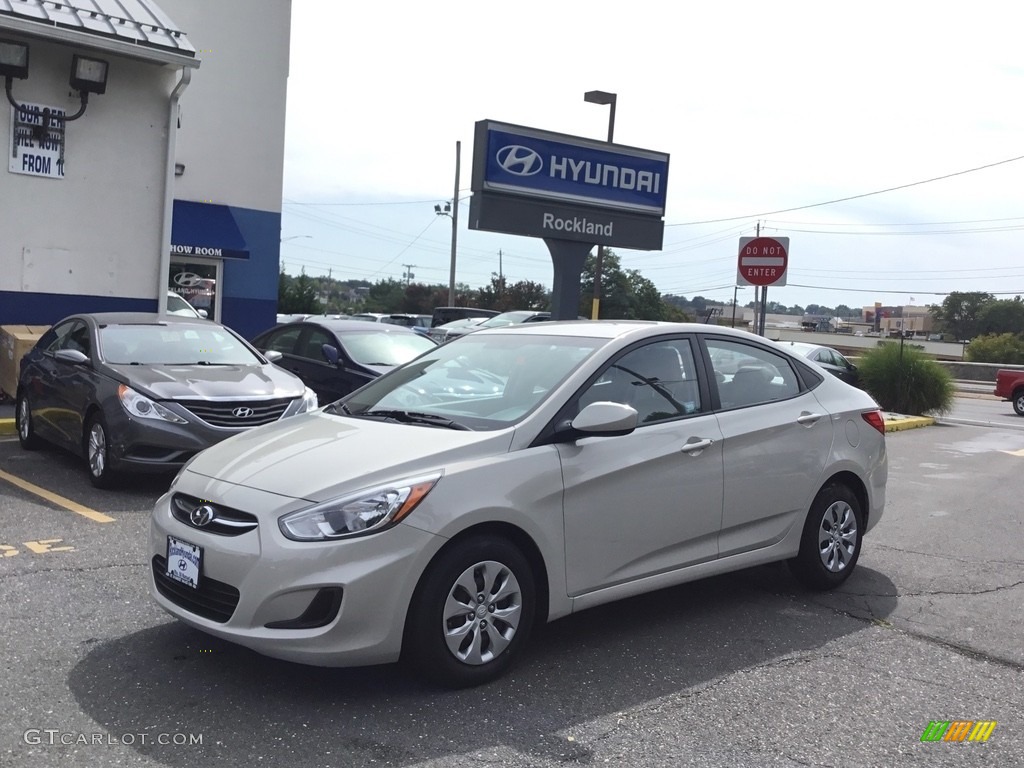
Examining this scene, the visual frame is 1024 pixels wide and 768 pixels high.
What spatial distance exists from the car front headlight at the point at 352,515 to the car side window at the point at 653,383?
118cm

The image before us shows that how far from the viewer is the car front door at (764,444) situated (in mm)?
5461

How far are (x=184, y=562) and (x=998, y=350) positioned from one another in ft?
184

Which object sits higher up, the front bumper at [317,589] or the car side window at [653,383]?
the car side window at [653,383]

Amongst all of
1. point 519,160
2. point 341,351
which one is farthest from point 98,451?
point 519,160

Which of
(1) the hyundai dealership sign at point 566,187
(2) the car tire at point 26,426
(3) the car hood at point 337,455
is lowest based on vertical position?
(2) the car tire at point 26,426

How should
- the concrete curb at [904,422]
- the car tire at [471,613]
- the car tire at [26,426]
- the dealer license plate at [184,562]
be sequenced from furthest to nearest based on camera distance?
1. the concrete curb at [904,422]
2. the car tire at [26,426]
3. the dealer license plate at [184,562]
4. the car tire at [471,613]

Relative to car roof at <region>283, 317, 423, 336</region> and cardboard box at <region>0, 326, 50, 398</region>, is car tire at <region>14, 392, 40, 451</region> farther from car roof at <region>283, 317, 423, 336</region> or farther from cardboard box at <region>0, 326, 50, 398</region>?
car roof at <region>283, 317, 423, 336</region>

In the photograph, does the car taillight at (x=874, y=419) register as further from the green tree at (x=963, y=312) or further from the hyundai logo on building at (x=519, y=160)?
the green tree at (x=963, y=312)

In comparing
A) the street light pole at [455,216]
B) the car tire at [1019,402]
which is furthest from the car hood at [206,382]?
the street light pole at [455,216]

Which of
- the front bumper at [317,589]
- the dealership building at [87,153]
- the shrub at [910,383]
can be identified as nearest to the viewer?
the front bumper at [317,589]

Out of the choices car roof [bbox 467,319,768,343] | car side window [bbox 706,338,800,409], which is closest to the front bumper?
car roof [bbox 467,319,768,343]

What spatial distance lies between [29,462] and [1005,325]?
278 feet

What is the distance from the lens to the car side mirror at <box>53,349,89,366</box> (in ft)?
28.8

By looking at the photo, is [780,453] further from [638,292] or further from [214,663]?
[638,292]
